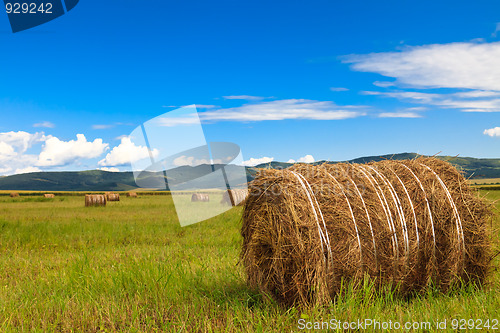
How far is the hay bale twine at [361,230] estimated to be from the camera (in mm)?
5488

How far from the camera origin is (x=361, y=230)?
18.9 ft

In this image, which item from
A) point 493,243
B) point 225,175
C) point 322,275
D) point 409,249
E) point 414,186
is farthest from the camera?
point 225,175

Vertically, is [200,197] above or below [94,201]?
below

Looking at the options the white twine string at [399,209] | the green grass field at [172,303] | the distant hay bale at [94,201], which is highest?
the distant hay bale at [94,201]

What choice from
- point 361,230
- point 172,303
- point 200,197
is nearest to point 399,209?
point 361,230

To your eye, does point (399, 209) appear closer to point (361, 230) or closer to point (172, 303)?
point (361, 230)

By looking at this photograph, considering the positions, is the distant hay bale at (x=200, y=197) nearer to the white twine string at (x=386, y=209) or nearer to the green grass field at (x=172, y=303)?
the green grass field at (x=172, y=303)

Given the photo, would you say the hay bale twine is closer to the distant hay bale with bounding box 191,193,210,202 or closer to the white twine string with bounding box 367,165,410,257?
the white twine string with bounding box 367,165,410,257

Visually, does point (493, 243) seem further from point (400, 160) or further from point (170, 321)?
point (170, 321)

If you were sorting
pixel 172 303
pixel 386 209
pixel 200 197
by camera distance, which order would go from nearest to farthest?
pixel 172 303 < pixel 386 209 < pixel 200 197

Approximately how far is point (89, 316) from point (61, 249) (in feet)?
23.9

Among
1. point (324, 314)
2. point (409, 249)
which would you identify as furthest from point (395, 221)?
point (324, 314)

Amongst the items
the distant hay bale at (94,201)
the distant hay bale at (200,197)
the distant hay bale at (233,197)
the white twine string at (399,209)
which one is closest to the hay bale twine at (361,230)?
the white twine string at (399,209)

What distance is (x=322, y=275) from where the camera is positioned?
5352 millimetres
